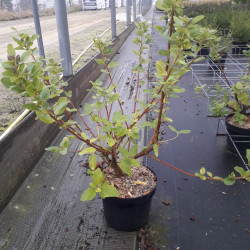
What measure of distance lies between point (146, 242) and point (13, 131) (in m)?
1.25

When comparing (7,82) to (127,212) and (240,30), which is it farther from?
(240,30)

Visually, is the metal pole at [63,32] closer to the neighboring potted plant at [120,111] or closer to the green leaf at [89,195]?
the neighboring potted plant at [120,111]

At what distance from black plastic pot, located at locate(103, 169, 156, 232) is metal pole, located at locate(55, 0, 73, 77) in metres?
1.99

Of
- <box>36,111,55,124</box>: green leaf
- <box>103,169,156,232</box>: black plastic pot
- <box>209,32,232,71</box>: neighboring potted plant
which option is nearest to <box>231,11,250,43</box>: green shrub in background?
<box>209,32,232,71</box>: neighboring potted plant

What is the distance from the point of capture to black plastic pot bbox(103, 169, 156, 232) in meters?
1.49

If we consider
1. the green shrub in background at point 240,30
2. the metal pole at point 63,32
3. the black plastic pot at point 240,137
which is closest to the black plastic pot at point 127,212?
the black plastic pot at point 240,137

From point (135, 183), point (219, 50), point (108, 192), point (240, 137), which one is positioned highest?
point (219, 50)

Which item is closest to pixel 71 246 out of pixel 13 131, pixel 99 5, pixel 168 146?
pixel 13 131

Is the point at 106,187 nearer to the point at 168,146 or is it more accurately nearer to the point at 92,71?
the point at 168,146

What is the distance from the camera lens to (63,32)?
3.10 meters

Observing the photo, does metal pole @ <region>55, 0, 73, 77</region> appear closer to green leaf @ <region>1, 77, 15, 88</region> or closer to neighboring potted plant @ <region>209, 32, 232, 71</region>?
neighboring potted plant @ <region>209, 32, 232, 71</region>

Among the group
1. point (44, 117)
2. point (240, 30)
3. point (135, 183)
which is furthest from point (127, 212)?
point (240, 30)

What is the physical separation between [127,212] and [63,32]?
242 centimetres

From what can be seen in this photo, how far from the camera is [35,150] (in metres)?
2.27
